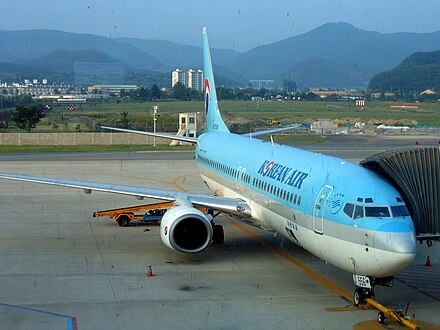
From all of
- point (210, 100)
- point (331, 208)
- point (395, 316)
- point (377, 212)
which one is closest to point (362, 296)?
point (395, 316)

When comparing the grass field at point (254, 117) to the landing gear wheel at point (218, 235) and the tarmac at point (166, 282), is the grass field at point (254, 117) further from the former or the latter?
the landing gear wheel at point (218, 235)

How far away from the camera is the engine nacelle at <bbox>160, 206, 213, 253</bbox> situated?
22.6 meters

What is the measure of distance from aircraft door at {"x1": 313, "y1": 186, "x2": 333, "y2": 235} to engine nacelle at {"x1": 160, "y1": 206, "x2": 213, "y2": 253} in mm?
4587

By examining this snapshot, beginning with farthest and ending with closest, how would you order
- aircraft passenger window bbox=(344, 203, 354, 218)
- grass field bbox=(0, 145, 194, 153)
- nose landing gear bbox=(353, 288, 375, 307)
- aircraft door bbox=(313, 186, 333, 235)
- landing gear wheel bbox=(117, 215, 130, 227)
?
grass field bbox=(0, 145, 194, 153) → landing gear wheel bbox=(117, 215, 130, 227) → aircraft door bbox=(313, 186, 333, 235) → nose landing gear bbox=(353, 288, 375, 307) → aircraft passenger window bbox=(344, 203, 354, 218)

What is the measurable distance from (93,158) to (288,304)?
4327cm

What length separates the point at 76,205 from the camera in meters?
37.0

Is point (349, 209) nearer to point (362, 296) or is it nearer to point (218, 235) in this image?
point (362, 296)

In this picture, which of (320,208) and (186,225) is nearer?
(320,208)

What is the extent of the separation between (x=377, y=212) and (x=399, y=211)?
0.55 m

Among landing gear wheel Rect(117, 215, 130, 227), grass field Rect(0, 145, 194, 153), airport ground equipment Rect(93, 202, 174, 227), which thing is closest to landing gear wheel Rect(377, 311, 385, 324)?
airport ground equipment Rect(93, 202, 174, 227)

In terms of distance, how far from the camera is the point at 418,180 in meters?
19.2

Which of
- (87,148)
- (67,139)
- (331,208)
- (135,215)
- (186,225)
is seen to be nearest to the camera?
(331,208)

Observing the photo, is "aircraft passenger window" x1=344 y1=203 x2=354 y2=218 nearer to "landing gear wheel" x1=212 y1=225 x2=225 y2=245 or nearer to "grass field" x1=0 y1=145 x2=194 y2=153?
"landing gear wheel" x1=212 y1=225 x2=225 y2=245

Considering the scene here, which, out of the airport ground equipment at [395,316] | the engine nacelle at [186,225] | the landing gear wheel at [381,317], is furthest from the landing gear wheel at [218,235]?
the landing gear wheel at [381,317]
